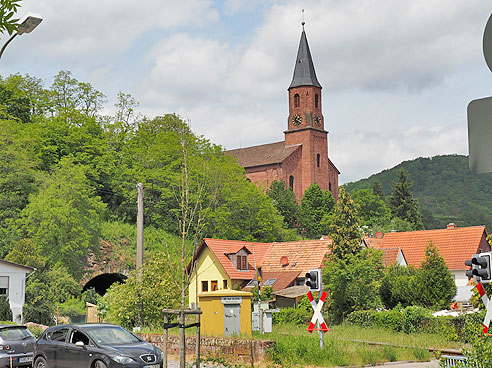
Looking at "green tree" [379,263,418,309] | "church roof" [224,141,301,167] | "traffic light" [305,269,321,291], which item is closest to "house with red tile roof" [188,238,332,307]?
"green tree" [379,263,418,309]

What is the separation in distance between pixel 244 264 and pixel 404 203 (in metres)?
67.8

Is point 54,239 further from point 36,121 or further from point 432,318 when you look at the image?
point 432,318

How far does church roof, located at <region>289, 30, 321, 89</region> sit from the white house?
73964 millimetres

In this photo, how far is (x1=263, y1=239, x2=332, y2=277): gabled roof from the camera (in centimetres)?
4972

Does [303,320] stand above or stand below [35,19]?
below

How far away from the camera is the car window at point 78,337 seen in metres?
15.7

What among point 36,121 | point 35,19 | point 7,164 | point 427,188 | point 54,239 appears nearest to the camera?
point 35,19

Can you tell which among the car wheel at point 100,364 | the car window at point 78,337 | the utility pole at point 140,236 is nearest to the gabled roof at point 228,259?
the utility pole at point 140,236

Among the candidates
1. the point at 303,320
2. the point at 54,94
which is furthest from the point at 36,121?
the point at 303,320

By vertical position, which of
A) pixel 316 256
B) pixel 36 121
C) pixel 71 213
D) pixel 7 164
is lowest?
pixel 316 256

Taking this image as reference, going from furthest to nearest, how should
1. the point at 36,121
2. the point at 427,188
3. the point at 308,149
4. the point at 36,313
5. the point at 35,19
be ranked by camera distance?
the point at 427,188 → the point at 308,149 → the point at 36,121 → the point at 36,313 → the point at 35,19

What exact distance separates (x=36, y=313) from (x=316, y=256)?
70.3ft

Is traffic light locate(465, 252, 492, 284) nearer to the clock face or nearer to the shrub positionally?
the shrub

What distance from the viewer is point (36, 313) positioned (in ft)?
123
